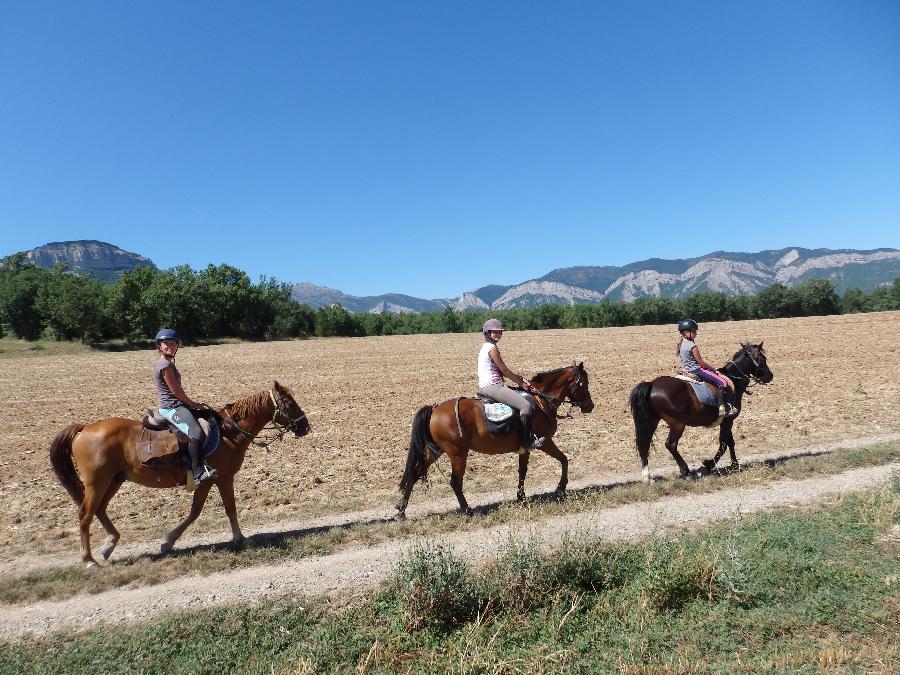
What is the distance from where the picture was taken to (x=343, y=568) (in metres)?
6.98

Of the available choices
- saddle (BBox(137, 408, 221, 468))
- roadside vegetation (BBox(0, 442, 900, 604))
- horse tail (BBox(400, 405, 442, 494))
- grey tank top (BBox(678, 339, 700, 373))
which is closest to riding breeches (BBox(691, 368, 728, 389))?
grey tank top (BBox(678, 339, 700, 373))

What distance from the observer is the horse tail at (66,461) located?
25.0 feet

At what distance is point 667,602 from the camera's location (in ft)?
→ 18.9

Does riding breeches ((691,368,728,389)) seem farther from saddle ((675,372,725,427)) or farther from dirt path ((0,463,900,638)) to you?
dirt path ((0,463,900,638))

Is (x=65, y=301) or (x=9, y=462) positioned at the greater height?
(x=65, y=301)

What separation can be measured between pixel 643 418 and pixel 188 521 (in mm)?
8797

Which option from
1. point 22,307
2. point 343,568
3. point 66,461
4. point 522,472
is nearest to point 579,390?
point 522,472

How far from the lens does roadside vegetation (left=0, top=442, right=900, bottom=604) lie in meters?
6.90

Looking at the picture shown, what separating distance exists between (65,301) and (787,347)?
68744 millimetres

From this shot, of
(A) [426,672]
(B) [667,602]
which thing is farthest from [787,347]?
(A) [426,672]

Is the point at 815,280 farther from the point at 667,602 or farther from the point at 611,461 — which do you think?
the point at 667,602

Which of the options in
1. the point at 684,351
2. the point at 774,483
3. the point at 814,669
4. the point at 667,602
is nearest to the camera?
the point at 814,669

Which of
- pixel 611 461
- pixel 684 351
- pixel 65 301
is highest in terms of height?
pixel 65 301

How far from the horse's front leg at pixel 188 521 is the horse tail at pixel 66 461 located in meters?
1.46
